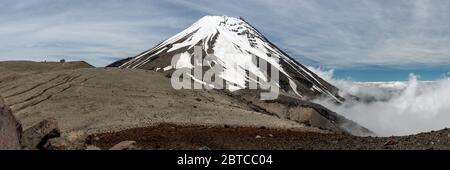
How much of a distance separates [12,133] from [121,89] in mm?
30813

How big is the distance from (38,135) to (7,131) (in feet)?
12.2

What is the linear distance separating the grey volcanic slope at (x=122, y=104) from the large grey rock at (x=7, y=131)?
12.8 metres

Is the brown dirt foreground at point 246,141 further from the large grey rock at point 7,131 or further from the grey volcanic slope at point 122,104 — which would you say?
the grey volcanic slope at point 122,104

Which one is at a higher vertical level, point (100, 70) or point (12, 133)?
point (100, 70)

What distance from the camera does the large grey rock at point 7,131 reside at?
21797 mm

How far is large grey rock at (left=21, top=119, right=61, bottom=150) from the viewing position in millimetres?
25172

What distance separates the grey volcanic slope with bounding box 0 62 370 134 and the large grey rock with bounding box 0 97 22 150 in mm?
12818

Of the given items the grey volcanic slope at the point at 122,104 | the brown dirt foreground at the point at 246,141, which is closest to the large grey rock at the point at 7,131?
the brown dirt foreground at the point at 246,141

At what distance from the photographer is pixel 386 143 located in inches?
1013

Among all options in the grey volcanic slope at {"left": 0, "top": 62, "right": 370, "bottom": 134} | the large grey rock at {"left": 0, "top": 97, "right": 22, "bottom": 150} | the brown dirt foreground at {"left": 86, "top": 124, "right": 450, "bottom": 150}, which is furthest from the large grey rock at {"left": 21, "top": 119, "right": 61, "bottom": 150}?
the grey volcanic slope at {"left": 0, "top": 62, "right": 370, "bottom": 134}

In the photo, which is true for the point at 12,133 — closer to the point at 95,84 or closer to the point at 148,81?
the point at 95,84

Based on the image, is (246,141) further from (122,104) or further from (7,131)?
(122,104)

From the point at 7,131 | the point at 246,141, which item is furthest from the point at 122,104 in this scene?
the point at 7,131
